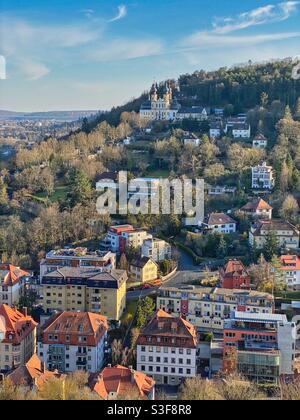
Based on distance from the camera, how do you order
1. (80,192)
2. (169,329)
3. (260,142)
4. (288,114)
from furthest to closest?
(288,114)
(260,142)
(80,192)
(169,329)

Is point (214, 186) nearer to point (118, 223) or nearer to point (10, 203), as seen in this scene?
point (118, 223)

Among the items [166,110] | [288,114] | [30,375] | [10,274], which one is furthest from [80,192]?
[166,110]

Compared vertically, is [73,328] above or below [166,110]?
below

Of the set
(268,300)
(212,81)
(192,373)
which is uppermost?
(212,81)

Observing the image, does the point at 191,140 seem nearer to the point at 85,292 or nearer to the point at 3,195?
→ the point at 3,195

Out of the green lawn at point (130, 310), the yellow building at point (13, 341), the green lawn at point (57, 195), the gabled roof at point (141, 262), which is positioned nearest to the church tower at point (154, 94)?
the green lawn at point (57, 195)

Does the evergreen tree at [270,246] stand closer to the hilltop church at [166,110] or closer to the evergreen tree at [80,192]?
A: the evergreen tree at [80,192]

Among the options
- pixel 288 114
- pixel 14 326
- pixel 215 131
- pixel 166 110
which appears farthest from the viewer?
pixel 166 110

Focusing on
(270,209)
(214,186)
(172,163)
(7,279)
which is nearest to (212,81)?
(172,163)
